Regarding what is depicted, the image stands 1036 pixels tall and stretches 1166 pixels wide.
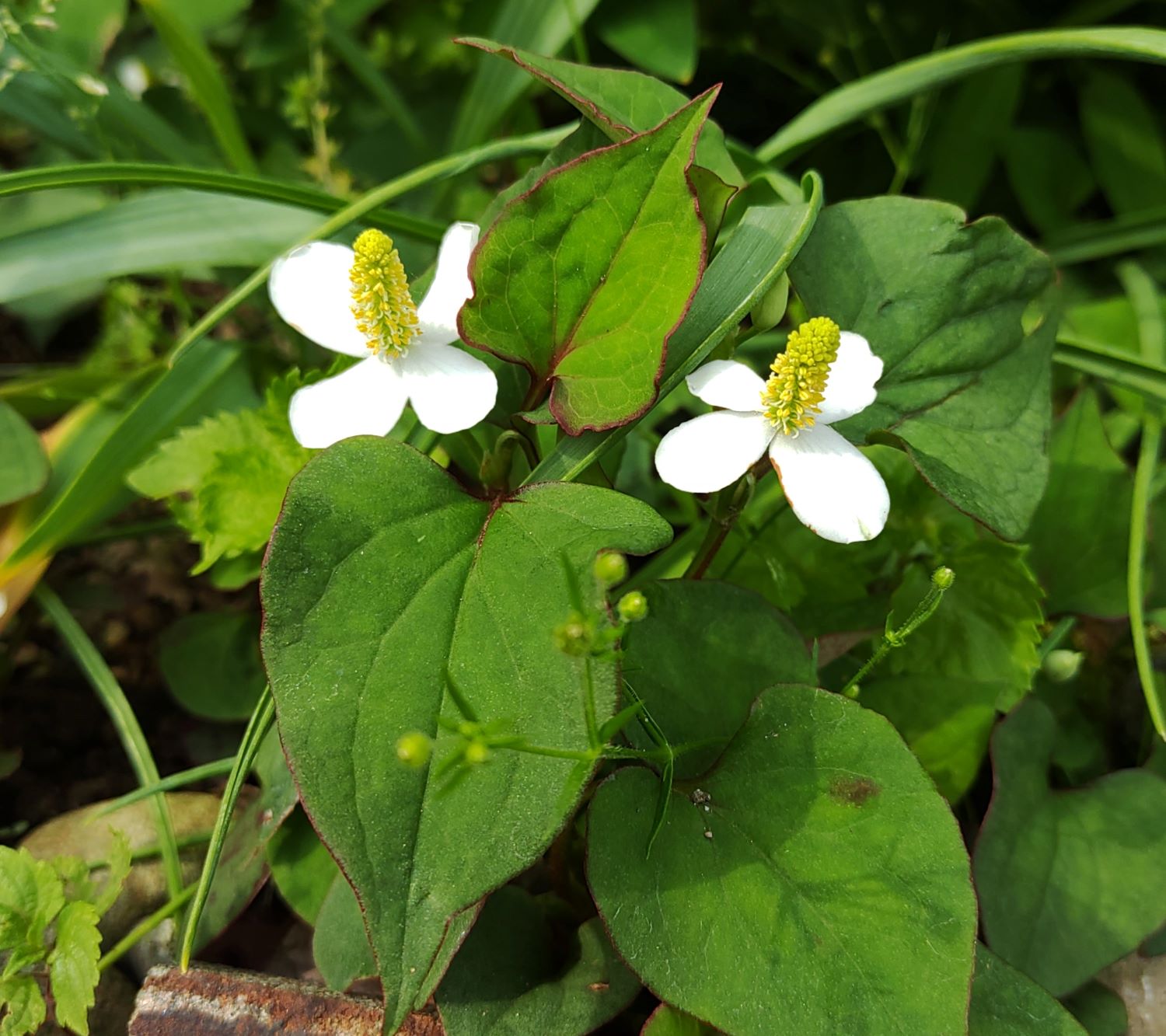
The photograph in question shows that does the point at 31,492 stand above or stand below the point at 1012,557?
above

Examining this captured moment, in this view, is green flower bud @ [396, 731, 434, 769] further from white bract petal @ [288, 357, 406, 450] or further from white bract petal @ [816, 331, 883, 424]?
white bract petal @ [816, 331, 883, 424]

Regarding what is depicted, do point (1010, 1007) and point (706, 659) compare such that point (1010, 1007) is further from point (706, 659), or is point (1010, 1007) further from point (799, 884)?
point (706, 659)

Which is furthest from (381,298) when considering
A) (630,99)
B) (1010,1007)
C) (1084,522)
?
(1084,522)

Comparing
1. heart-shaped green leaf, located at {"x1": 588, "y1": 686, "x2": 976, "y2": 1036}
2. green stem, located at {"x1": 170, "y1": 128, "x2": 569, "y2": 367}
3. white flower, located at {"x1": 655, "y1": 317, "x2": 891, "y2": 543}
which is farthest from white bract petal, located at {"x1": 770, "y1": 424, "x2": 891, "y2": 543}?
green stem, located at {"x1": 170, "y1": 128, "x2": 569, "y2": 367}

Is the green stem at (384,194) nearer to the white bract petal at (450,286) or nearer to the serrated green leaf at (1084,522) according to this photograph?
the white bract petal at (450,286)

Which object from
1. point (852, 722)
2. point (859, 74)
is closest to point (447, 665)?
point (852, 722)

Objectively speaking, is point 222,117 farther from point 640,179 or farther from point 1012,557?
point 1012,557
